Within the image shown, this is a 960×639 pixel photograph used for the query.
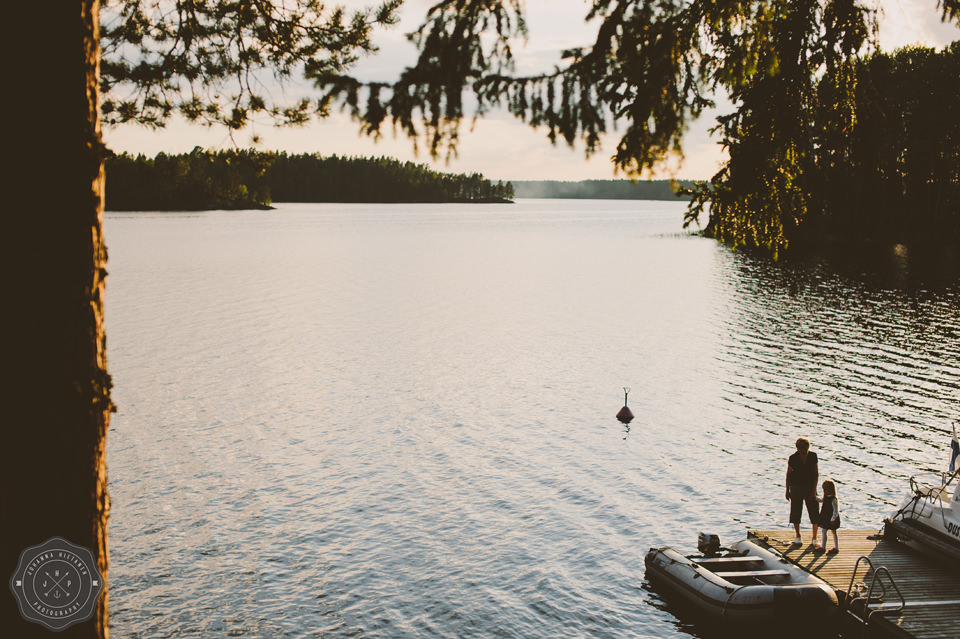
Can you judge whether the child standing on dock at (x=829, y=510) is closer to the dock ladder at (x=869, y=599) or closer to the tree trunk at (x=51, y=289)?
the dock ladder at (x=869, y=599)

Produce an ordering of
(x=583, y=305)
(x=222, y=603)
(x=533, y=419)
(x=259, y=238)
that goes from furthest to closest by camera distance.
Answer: (x=259, y=238) < (x=583, y=305) < (x=533, y=419) < (x=222, y=603)

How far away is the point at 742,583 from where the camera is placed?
16.3 m

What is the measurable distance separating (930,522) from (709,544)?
4.76 m

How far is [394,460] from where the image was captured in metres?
25.6

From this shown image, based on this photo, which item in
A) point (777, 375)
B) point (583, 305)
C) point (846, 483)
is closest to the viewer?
point (846, 483)

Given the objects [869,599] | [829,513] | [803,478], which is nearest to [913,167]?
[829,513]

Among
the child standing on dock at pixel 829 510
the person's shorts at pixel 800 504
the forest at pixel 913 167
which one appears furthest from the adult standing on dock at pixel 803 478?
the forest at pixel 913 167

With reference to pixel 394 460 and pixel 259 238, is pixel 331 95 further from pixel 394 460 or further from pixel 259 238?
pixel 259 238

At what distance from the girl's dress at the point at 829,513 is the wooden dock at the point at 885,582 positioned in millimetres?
833

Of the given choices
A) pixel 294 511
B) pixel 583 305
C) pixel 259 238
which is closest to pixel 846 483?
pixel 294 511

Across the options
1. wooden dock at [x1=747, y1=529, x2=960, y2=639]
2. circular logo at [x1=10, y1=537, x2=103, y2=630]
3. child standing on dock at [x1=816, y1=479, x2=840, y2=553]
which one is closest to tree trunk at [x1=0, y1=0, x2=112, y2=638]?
circular logo at [x1=10, y1=537, x2=103, y2=630]

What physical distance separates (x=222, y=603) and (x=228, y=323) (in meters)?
36.8

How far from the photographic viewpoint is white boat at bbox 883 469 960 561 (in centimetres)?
1631

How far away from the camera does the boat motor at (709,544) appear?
18.1 metres
